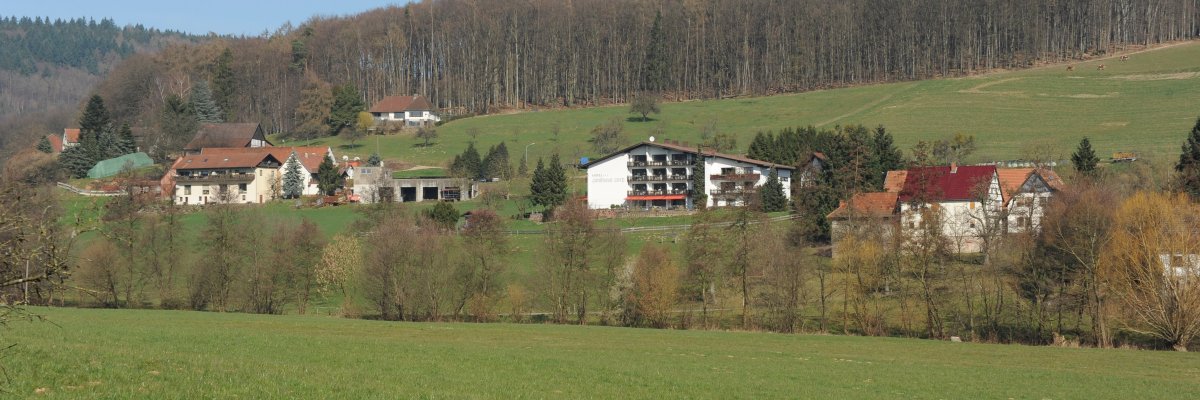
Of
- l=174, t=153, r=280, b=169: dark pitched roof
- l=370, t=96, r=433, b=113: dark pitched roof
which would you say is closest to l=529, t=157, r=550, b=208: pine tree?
l=174, t=153, r=280, b=169: dark pitched roof

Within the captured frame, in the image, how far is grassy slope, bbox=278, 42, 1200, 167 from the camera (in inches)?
4156

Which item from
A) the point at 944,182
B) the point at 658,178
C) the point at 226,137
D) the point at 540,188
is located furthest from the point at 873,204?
the point at 226,137

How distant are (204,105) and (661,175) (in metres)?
78.8

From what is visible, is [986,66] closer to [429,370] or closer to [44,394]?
[429,370]

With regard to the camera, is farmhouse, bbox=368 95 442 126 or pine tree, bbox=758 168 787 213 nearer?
pine tree, bbox=758 168 787 213

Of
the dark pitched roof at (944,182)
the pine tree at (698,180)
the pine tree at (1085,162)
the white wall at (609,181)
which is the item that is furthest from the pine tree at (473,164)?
the pine tree at (1085,162)

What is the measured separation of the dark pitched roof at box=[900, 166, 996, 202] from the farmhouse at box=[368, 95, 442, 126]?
84.7 meters

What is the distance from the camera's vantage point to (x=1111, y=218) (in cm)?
4681

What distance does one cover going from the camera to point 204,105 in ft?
477

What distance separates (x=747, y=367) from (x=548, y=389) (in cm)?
866

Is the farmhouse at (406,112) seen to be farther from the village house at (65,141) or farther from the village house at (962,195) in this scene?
the village house at (962,195)

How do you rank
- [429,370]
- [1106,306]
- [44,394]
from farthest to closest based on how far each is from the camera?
[1106,306], [429,370], [44,394]

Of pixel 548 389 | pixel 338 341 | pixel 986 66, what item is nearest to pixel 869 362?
pixel 548 389

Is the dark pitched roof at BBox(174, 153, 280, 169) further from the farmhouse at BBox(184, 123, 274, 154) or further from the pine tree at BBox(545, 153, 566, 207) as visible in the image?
the pine tree at BBox(545, 153, 566, 207)
